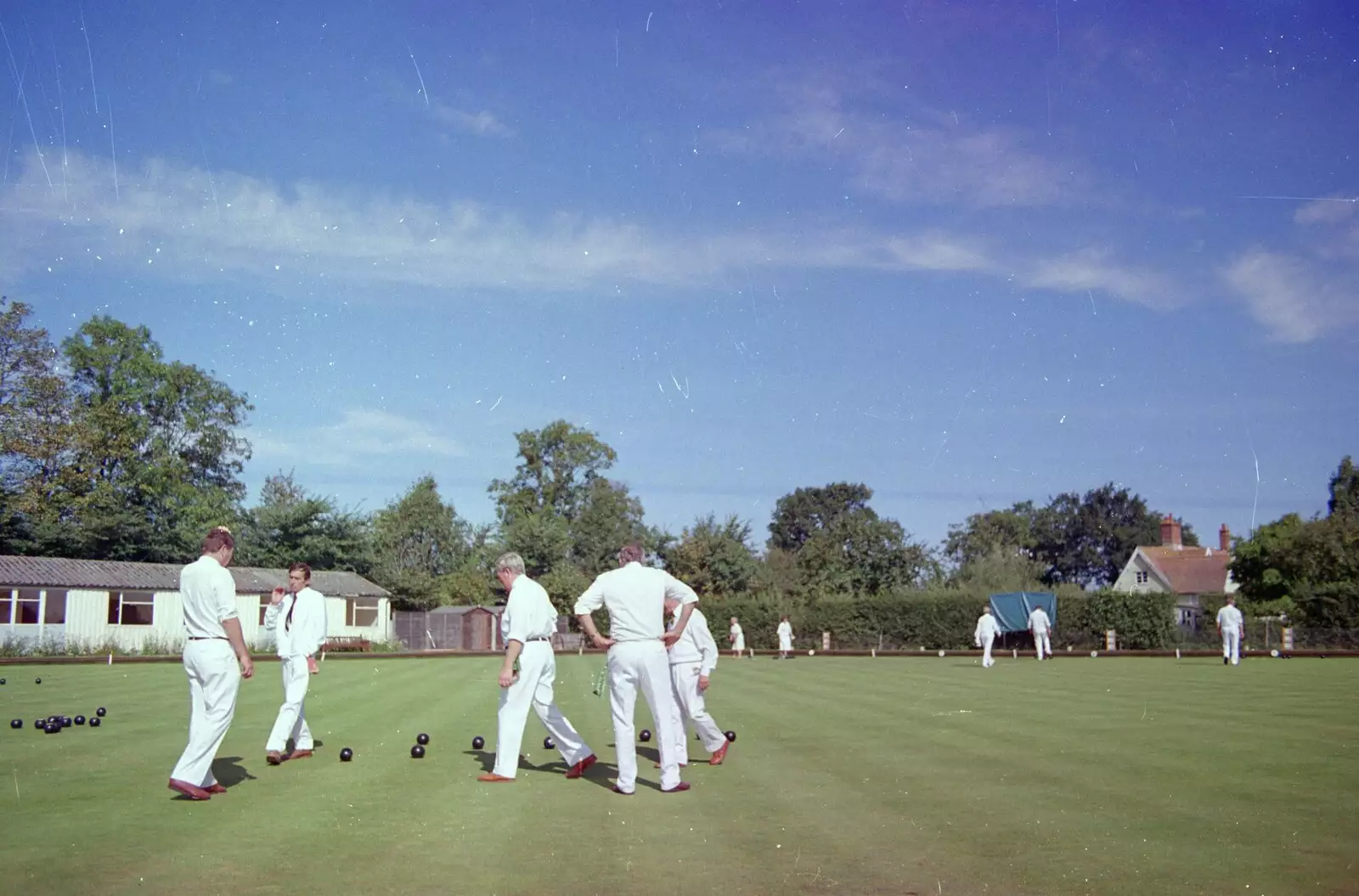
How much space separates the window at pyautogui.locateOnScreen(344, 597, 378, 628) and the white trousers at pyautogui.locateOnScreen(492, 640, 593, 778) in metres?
52.7

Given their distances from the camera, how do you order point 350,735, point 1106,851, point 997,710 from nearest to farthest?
1. point 1106,851
2. point 350,735
3. point 997,710

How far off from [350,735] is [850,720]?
6568 millimetres

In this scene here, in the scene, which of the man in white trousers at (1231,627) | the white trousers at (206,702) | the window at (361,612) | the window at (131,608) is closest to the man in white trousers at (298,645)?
the white trousers at (206,702)

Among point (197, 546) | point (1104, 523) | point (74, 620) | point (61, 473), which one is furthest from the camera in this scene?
point (1104, 523)

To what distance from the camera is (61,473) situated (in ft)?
204

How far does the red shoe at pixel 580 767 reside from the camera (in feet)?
34.6

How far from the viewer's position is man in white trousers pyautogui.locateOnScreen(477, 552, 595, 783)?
10.2 meters

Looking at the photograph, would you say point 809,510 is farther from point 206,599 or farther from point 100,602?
point 206,599

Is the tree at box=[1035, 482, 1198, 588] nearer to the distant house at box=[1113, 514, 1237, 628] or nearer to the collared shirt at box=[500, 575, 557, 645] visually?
the distant house at box=[1113, 514, 1237, 628]

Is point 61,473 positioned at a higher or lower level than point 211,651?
higher

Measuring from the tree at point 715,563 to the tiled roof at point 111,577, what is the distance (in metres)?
19.3

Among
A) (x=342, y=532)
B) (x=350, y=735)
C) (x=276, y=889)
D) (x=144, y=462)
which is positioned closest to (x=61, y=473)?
(x=144, y=462)

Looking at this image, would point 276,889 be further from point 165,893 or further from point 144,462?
point 144,462

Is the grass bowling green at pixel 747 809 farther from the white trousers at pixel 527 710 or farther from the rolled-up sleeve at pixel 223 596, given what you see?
the rolled-up sleeve at pixel 223 596
